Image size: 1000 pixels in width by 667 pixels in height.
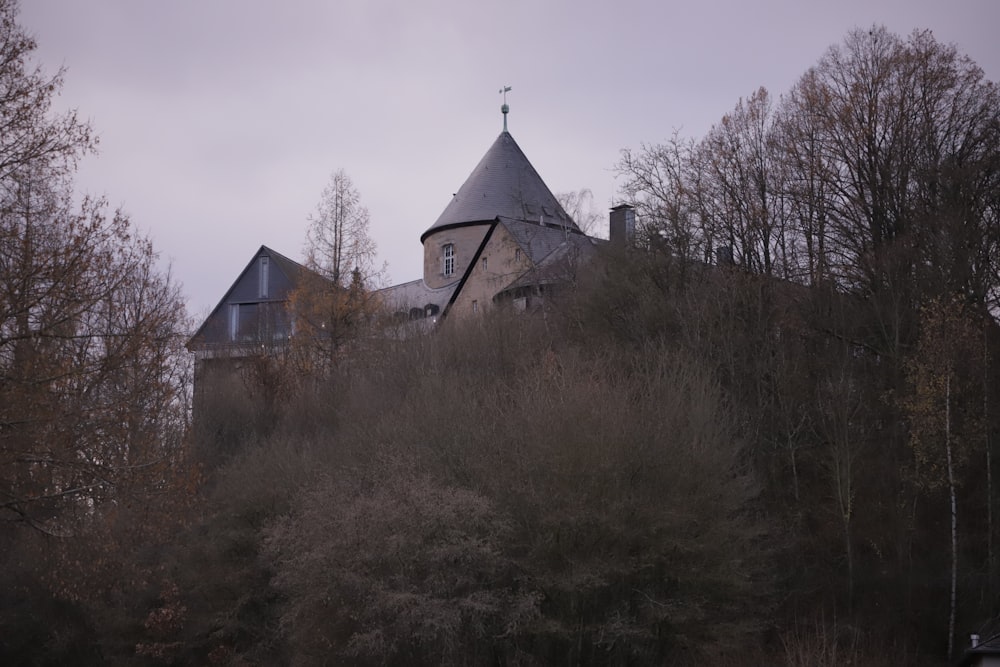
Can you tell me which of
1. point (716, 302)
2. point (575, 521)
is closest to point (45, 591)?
point (575, 521)

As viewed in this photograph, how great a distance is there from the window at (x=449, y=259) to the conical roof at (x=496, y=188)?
3.49 ft

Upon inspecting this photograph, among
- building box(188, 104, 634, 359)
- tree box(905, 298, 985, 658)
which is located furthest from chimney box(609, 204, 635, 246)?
tree box(905, 298, 985, 658)

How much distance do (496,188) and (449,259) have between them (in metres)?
4.45

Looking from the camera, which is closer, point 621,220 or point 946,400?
point 946,400

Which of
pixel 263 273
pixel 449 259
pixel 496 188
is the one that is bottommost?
pixel 263 273

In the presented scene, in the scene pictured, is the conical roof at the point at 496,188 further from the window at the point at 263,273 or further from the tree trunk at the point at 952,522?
the tree trunk at the point at 952,522

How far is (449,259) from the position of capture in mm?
55844

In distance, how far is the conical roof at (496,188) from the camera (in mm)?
53469

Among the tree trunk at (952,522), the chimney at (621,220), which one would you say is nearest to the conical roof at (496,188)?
the chimney at (621,220)

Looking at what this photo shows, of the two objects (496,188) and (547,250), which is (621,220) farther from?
(496,188)

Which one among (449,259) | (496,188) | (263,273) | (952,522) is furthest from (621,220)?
(263,273)

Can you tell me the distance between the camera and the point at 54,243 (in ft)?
55.8

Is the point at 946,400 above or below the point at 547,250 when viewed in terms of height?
below

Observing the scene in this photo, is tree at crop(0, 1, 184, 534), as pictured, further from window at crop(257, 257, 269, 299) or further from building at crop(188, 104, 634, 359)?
window at crop(257, 257, 269, 299)
